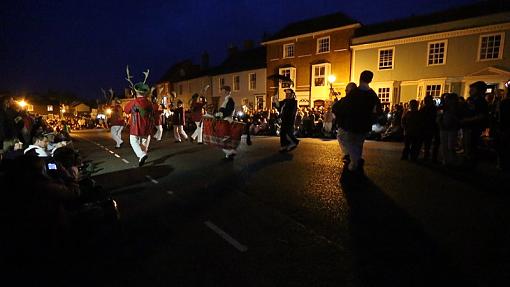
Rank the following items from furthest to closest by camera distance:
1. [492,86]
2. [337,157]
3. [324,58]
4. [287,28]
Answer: [287,28], [324,58], [492,86], [337,157]

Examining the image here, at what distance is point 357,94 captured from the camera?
207 inches

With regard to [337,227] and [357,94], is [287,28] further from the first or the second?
[337,227]

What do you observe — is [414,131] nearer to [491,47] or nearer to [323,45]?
[491,47]

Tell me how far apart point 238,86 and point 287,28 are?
336 inches

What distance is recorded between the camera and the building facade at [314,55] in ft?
80.6

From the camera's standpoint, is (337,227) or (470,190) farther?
(470,190)

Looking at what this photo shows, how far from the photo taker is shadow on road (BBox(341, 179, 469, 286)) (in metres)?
2.43

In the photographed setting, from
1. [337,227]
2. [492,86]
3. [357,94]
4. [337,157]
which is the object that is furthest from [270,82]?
[337,227]

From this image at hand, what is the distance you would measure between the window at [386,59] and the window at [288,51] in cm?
883

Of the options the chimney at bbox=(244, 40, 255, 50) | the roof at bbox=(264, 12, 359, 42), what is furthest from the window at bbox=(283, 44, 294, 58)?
the chimney at bbox=(244, 40, 255, 50)

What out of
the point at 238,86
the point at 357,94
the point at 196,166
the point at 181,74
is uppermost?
the point at 181,74

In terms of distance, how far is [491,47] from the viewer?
59.7ft

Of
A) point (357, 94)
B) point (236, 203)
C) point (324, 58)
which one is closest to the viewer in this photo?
point (236, 203)

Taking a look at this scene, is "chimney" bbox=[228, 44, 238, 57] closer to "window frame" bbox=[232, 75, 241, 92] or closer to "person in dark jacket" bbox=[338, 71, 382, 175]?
"window frame" bbox=[232, 75, 241, 92]
